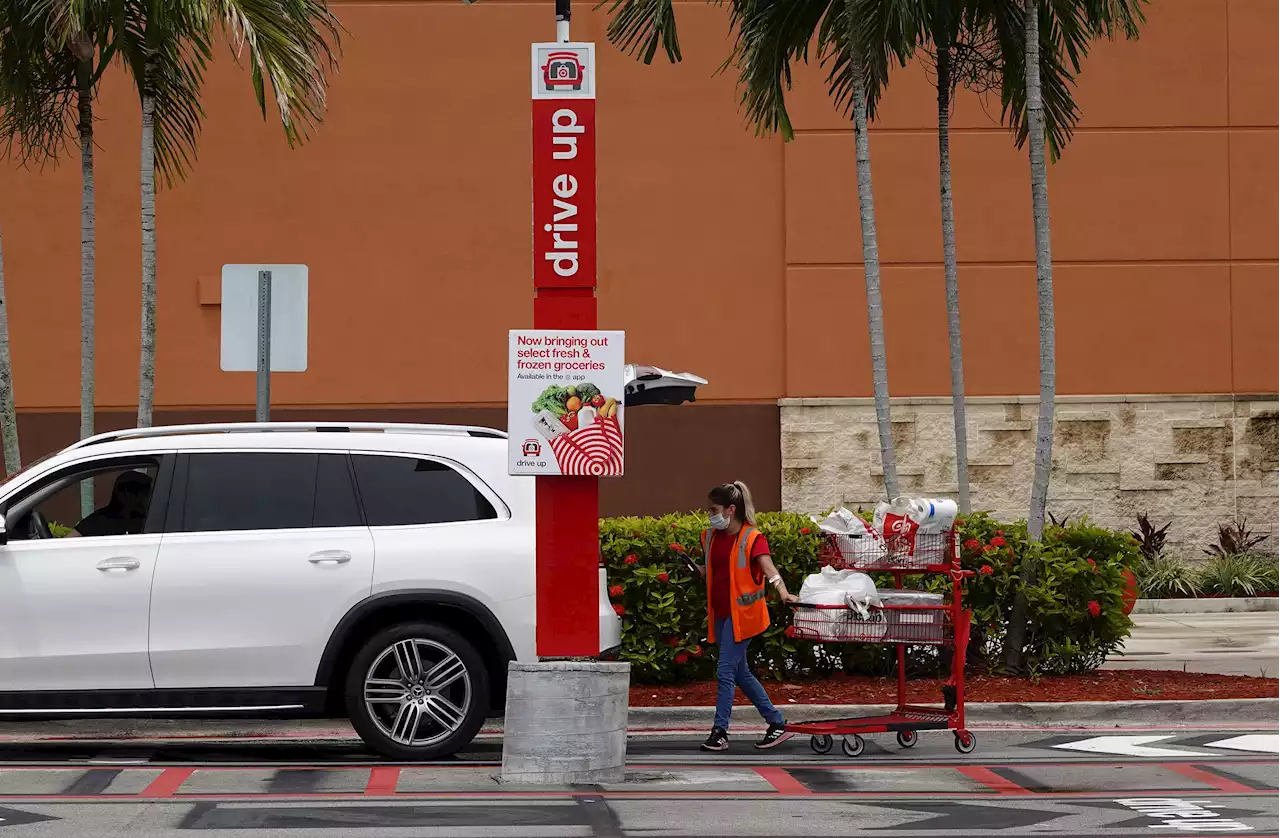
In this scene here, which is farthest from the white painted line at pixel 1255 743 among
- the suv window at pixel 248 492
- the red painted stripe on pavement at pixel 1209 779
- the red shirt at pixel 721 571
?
the suv window at pixel 248 492

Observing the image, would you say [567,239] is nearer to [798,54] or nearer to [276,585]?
[276,585]

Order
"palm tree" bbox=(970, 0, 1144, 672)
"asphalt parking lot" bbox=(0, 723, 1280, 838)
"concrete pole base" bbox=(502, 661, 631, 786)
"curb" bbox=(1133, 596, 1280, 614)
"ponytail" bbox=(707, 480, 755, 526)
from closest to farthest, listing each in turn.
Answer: "asphalt parking lot" bbox=(0, 723, 1280, 838), "concrete pole base" bbox=(502, 661, 631, 786), "ponytail" bbox=(707, 480, 755, 526), "palm tree" bbox=(970, 0, 1144, 672), "curb" bbox=(1133, 596, 1280, 614)

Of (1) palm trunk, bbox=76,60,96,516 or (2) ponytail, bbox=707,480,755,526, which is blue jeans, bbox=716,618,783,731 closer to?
(2) ponytail, bbox=707,480,755,526

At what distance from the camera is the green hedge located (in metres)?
11.8

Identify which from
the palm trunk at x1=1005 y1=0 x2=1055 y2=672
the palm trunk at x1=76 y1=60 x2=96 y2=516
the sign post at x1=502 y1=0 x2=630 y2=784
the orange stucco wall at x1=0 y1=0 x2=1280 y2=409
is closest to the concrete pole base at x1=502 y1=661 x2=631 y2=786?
the sign post at x1=502 y1=0 x2=630 y2=784

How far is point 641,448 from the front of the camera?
1906 cm

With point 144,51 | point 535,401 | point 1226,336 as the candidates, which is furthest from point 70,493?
point 1226,336

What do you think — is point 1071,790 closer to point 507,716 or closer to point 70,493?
point 507,716

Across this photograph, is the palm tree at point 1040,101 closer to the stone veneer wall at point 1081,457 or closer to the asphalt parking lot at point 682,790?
the asphalt parking lot at point 682,790

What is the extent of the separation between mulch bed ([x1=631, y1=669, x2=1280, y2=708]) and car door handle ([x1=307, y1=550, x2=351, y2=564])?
9.00 ft

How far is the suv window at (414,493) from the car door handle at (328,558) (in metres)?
0.29

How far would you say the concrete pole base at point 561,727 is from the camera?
8.90 meters

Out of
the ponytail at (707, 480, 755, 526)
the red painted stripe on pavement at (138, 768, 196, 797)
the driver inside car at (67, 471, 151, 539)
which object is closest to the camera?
the red painted stripe on pavement at (138, 768, 196, 797)

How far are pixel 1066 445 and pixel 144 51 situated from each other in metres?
11.4
